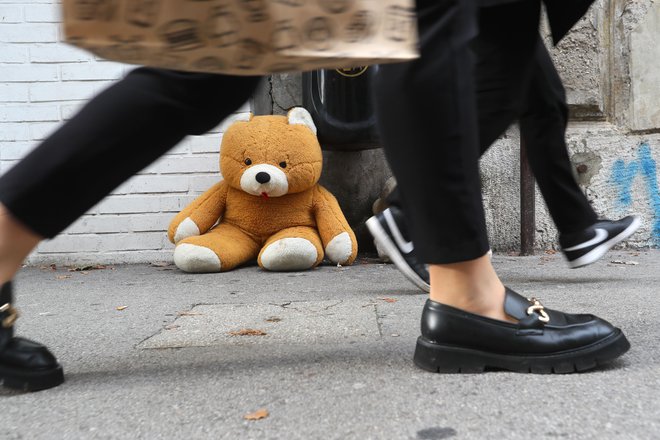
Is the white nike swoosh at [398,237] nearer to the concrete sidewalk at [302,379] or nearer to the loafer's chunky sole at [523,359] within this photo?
the concrete sidewalk at [302,379]

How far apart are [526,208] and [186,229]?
1865 millimetres

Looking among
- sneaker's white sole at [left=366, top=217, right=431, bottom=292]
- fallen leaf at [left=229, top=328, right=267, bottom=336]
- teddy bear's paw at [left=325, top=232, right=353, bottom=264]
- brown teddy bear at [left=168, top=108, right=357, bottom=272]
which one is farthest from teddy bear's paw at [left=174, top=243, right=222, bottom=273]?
fallen leaf at [left=229, top=328, right=267, bottom=336]

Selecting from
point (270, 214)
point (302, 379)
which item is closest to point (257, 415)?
point (302, 379)

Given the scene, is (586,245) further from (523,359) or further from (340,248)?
(340,248)

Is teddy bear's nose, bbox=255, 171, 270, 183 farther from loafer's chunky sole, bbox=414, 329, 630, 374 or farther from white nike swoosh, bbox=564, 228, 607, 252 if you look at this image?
loafer's chunky sole, bbox=414, 329, 630, 374

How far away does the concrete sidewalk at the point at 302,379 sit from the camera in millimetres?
988

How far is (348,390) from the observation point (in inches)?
45.5

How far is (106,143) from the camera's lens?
1.12 metres

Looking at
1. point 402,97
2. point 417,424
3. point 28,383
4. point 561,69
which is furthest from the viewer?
point 561,69

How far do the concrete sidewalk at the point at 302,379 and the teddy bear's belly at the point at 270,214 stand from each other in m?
1.09

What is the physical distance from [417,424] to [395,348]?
0.48 meters

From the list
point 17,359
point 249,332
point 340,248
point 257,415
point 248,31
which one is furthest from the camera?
point 340,248

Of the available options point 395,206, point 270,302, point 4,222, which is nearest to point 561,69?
point 395,206

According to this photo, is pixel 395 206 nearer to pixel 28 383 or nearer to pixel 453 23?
pixel 453 23
